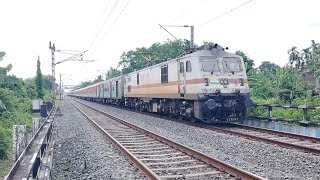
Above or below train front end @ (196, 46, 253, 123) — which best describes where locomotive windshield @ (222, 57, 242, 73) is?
above

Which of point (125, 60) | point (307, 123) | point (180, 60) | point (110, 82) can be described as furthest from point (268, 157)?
point (125, 60)

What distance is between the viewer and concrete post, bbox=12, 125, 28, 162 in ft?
32.7

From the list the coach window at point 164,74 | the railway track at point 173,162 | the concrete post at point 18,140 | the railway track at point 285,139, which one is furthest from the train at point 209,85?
the concrete post at point 18,140

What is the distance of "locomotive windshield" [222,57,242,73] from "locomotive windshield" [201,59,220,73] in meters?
0.32

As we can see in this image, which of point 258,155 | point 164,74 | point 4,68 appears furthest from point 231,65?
point 4,68

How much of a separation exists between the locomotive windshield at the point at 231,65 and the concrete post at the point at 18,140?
9.20 meters

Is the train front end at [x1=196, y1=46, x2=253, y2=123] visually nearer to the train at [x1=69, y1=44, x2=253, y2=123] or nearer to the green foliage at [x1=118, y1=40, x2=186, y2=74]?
the train at [x1=69, y1=44, x2=253, y2=123]

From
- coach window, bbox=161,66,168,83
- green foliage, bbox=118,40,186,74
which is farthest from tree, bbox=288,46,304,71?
coach window, bbox=161,66,168,83

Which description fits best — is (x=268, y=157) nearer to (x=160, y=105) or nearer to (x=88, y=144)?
(x=88, y=144)

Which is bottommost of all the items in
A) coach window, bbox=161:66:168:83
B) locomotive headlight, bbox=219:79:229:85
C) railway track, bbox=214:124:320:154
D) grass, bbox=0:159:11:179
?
grass, bbox=0:159:11:179

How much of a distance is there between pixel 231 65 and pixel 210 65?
1.00 meters

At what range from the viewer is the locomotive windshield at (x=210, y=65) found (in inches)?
646

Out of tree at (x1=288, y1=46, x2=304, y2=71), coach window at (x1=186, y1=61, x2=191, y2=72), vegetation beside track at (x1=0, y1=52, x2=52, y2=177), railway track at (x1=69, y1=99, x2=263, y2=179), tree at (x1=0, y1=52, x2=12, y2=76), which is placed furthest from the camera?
tree at (x1=288, y1=46, x2=304, y2=71)

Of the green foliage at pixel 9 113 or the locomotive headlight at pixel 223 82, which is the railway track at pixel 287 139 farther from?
the green foliage at pixel 9 113
